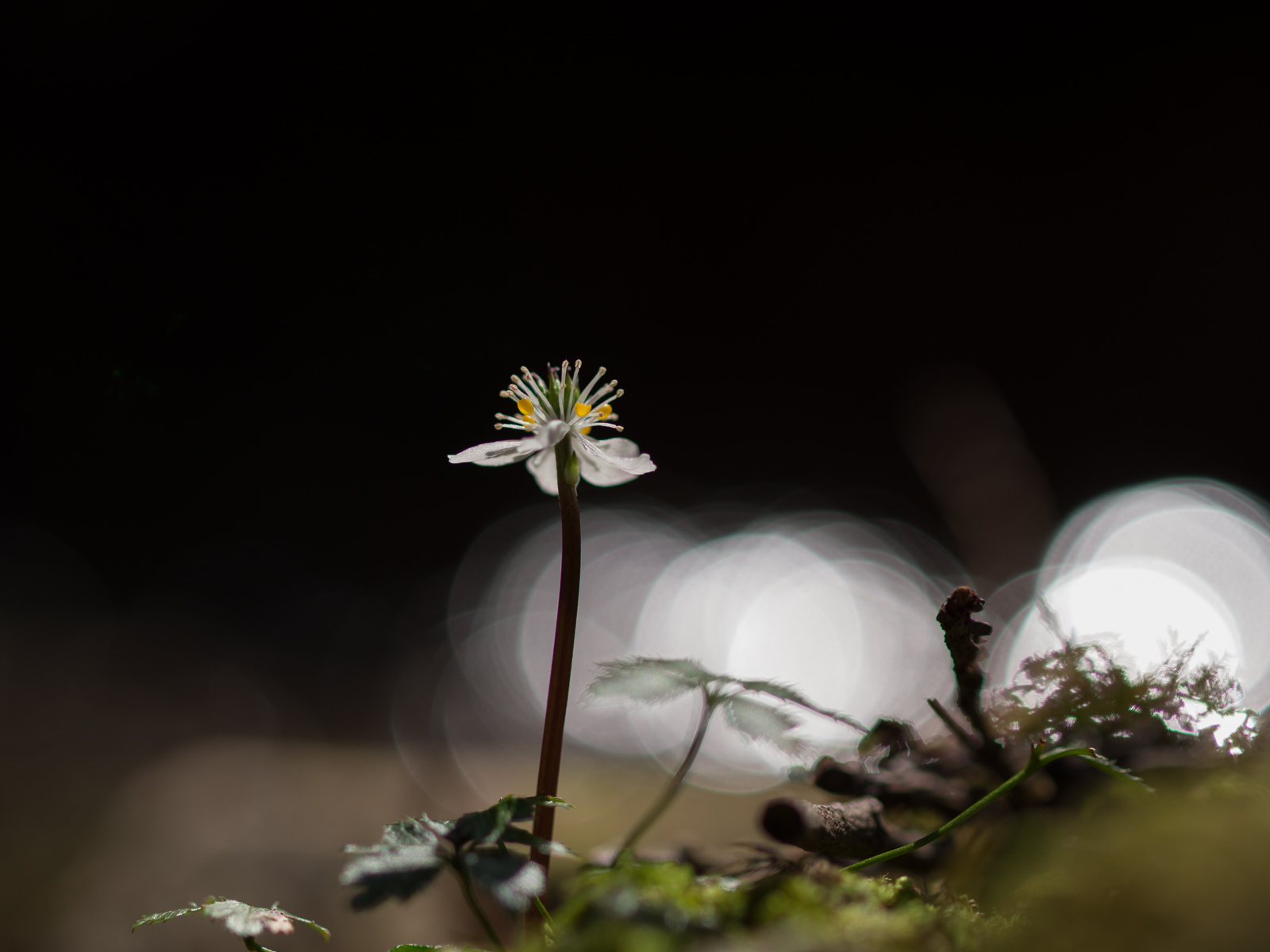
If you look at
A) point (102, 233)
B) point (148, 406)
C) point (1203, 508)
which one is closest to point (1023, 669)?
point (148, 406)

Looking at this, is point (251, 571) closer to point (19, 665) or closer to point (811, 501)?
point (19, 665)

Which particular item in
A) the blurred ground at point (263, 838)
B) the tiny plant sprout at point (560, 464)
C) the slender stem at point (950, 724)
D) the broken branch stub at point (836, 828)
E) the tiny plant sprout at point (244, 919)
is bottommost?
the blurred ground at point (263, 838)

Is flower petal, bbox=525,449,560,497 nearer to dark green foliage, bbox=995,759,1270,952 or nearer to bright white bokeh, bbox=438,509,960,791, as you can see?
dark green foliage, bbox=995,759,1270,952

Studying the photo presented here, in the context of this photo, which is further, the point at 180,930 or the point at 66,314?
the point at 66,314

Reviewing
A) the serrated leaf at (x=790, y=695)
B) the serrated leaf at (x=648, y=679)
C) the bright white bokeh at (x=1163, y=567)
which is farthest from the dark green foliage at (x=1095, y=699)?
the bright white bokeh at (x=1163, y=567)

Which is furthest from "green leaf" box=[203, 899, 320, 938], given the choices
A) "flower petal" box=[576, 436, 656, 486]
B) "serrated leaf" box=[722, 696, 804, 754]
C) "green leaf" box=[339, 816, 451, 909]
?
"flower petal" box=[576, 436, 656, 486]

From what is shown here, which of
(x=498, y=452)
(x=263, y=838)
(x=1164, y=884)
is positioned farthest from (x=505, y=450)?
(x=263, y=838)

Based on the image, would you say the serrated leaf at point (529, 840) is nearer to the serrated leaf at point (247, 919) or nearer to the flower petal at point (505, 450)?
the serrated leaf at point (247, 919)
